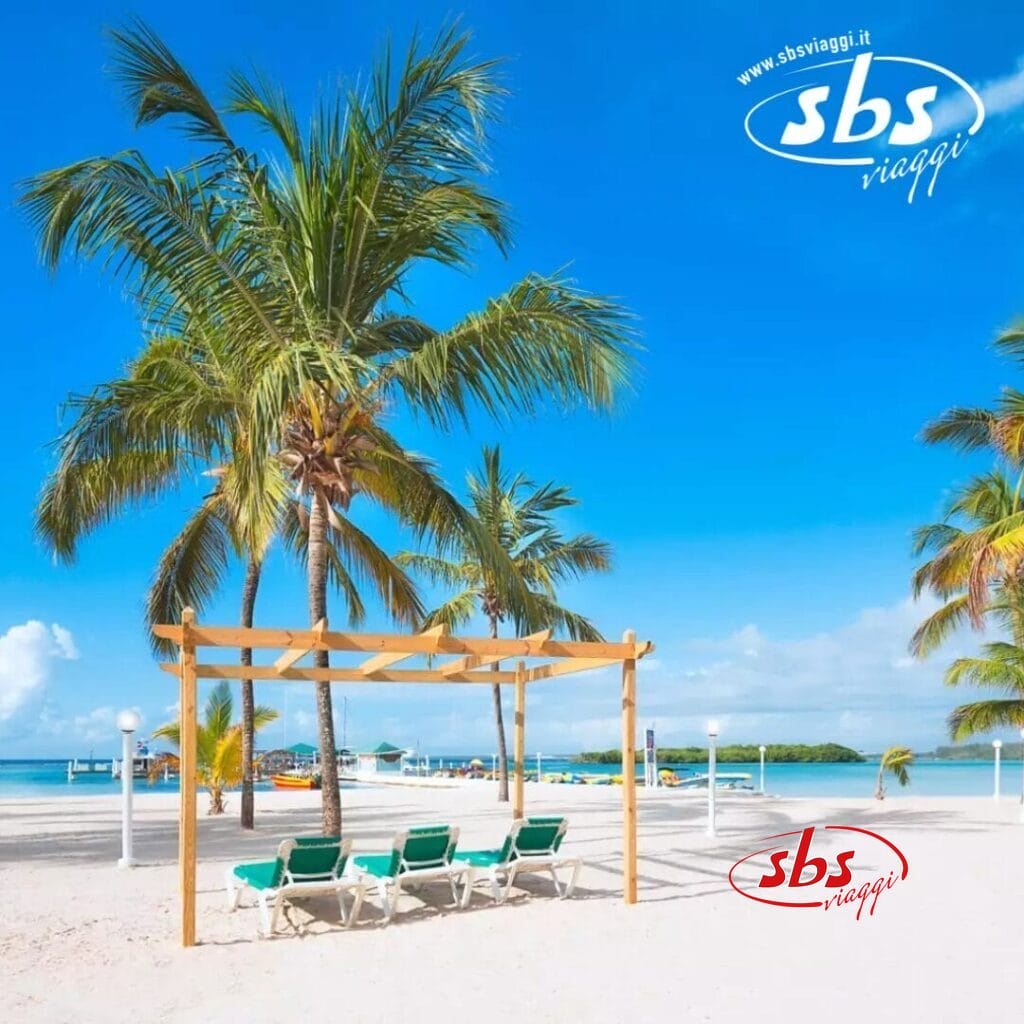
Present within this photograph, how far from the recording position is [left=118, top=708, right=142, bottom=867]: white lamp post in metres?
12.4

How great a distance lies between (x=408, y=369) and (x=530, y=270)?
62.4 inches

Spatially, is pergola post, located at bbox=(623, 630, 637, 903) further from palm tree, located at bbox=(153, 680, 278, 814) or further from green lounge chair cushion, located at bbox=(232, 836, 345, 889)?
palm tree, located at bbox=(153, 680, 278, 814)

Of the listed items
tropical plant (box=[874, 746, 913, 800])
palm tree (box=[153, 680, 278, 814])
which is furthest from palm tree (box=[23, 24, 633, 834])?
tropical plant (box=[874, 746, 913, 800])

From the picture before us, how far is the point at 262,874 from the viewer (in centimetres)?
903

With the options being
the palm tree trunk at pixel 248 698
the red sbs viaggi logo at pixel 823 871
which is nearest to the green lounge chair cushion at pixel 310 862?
the red sbs viaggi logo at pixel 823 871

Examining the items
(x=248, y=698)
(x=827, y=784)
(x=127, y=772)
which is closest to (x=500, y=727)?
(x=248, y=698)

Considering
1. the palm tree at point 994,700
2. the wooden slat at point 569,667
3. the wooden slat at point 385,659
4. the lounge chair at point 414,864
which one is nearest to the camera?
the lounge chair at point 414,864

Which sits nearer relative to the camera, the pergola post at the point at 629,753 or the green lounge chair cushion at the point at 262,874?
the green lounge chair cushion at the point at 262,874

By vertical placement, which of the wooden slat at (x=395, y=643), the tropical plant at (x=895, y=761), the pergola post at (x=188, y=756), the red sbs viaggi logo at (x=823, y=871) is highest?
the wooden slat at (x=395, y=643)

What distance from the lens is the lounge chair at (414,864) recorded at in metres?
9.04

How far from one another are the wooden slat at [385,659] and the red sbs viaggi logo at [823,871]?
3731mm

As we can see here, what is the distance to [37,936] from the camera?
8586mm

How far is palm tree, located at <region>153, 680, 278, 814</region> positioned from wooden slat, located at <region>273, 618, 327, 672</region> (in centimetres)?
979

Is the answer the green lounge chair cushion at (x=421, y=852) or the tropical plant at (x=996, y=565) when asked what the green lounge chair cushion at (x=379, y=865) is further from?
the tropical plant at (x=996, y=565)
